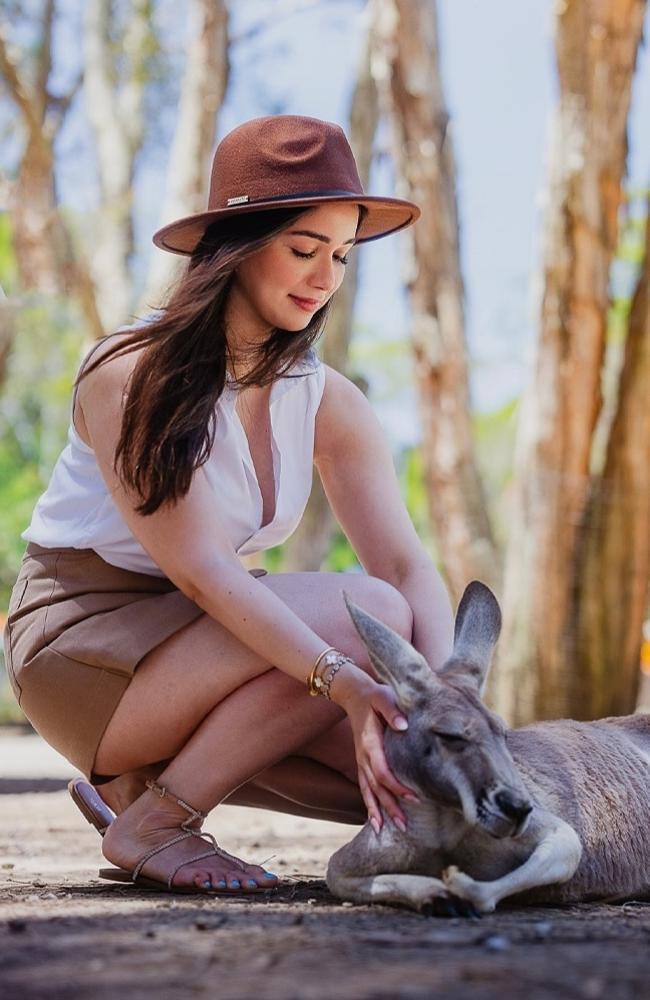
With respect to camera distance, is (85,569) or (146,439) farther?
(85,569)

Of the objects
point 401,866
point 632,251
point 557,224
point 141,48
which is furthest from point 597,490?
point 632,251

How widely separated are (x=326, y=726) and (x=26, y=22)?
13.6m

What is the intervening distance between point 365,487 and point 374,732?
874mm

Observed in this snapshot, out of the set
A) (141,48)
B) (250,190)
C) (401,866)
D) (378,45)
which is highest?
(141,48)

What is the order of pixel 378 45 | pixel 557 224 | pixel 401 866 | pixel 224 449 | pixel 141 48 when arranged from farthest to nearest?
1. pixel 141 48
2. pixel 378 45
3. pixel 557 224
4. pixel 224 449
5. pixel 401 866

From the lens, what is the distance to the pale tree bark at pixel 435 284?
820 cm

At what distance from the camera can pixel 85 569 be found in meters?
3.40

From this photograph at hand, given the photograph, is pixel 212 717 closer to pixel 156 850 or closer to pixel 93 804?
pixel 156 850

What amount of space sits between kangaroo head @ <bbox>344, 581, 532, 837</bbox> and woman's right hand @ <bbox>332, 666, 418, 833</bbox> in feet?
0.09

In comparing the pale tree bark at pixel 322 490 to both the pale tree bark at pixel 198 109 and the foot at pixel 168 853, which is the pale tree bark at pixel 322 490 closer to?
the pale tree bark at pixel 198 109

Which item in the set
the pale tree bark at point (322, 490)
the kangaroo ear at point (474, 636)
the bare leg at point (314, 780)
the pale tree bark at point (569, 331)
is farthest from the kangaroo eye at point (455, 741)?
the pale tree bark at point (322, 490)

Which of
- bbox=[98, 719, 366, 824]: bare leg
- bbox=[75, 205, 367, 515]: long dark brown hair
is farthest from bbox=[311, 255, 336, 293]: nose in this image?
bbox=[98, 719, 366, 824]: bare leg

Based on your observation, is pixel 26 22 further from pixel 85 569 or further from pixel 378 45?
pixel 85 569

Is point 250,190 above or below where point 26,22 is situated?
below
